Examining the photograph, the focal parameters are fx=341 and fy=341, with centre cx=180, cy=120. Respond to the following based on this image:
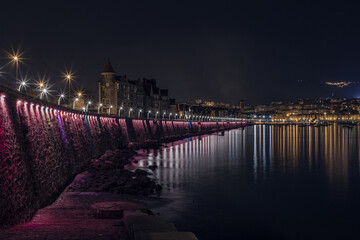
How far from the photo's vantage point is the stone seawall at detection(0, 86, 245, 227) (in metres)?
12.6

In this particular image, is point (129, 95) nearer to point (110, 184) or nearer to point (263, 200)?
point (110, 184)

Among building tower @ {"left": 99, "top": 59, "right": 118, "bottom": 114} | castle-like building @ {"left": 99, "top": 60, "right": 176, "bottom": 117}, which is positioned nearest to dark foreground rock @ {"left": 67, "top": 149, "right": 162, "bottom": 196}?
castle-like building @ {"left": 99, "top": 60, "right": 176, "bottom": 117}

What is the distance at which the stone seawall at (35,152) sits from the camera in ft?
41.5

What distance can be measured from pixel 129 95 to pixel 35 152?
76.8 meters

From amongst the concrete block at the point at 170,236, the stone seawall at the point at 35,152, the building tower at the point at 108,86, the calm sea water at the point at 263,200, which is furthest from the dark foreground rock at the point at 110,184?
the building tower at the point at 108,86

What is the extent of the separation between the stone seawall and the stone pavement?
0.57 m

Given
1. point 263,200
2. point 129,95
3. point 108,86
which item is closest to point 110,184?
point 263,200

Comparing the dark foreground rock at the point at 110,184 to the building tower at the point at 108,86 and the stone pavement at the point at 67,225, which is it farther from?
the building tower at the point at 108,86

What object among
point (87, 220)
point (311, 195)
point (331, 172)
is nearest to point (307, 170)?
point (331, 172)

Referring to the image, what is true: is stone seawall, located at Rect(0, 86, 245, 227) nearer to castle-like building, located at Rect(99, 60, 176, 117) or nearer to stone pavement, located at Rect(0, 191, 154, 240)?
stone pavement, located at Rect(0, 191, 154, 240)

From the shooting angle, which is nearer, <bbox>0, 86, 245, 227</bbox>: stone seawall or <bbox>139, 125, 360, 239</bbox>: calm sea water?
<bbox>0, 86, 245, 227</bbox>: stone seawall

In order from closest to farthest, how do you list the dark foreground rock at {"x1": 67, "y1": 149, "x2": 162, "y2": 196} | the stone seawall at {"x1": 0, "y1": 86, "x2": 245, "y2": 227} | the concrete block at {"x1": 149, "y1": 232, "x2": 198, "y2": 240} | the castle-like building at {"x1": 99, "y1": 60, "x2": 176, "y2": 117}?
the concrete block at {"x1": 149, "y1": 232, "x2": 198, "y2": 240} → the stone seawall at {"x1": 0, "y1": 86, "x2": 245, "y2": 227} → the dark foreground rock at {"x1": 67, "y1": 149, "x2": 162, "y2": 196} → the castle-like building at {"x1": 99, "y1": 60, "x2": 176, "y2": 117}

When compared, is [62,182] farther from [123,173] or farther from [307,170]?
[307,170]

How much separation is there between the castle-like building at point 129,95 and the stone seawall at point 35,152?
114ft
